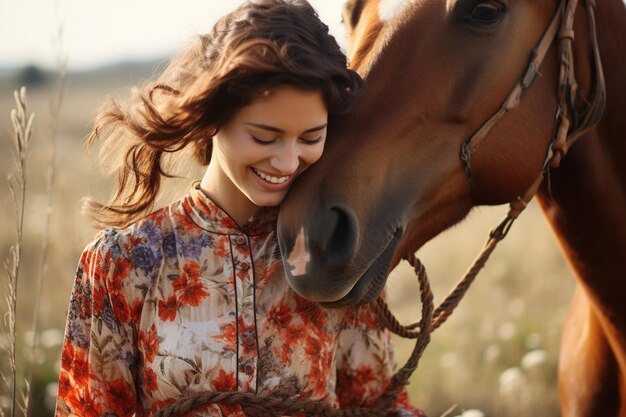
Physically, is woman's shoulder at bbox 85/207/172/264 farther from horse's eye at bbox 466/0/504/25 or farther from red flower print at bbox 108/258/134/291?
horse's eye at bbox 466/0/504/25

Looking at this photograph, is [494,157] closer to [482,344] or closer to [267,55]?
[267,55]

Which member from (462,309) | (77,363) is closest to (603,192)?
(77,363)

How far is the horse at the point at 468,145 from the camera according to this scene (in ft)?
5.25

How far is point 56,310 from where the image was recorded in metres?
4.68

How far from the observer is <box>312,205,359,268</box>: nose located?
5.05ft

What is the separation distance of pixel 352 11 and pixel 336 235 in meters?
0.87

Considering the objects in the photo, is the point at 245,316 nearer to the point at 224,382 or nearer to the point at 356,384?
the point at 224,382

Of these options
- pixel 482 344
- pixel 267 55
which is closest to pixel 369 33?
pixel 267 55

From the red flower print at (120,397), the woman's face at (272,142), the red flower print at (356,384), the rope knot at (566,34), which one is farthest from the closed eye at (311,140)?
the rope knot at (566,34)

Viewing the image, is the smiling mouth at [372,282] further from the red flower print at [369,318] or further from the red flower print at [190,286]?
the red flower print at [190,286]

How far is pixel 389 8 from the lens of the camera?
1.86 metres

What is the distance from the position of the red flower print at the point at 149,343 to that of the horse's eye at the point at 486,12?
1132 millimetres

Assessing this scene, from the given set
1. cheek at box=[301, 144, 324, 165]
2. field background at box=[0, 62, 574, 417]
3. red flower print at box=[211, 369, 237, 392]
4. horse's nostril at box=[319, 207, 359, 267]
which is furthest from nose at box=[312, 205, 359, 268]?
field background at box=[0, 62, 574, 417]

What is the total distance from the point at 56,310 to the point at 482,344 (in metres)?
2.88
